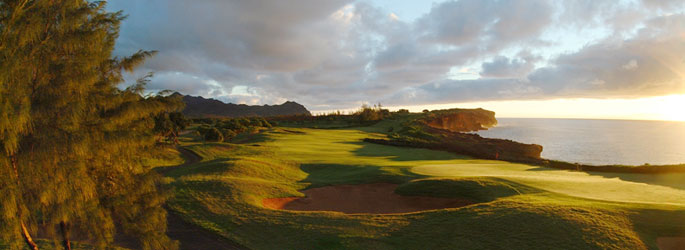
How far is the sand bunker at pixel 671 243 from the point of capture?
9023 mm

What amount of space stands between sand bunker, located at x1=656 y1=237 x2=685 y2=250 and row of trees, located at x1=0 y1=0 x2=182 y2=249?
47.8 ft

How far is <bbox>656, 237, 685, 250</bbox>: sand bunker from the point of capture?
9.02m

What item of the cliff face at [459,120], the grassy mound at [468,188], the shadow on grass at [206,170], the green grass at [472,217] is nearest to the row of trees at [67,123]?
the green grass at [472,217]

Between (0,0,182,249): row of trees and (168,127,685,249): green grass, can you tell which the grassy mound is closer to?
(168,127,685,249): green grass

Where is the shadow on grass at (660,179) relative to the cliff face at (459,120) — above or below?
below

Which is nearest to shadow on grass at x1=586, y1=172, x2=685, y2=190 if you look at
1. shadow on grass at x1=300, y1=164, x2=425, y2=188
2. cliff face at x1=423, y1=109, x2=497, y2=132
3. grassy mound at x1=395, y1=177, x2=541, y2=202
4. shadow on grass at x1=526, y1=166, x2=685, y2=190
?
shadow on grass at x1=526, y1=166, x2=685, y2=190

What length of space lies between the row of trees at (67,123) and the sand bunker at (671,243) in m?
14.6

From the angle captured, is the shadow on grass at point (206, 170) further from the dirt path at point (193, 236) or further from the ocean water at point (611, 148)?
the ocean water at point (611, 148)

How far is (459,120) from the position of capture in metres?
143

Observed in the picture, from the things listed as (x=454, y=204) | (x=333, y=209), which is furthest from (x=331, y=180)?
(x=454, y=204)

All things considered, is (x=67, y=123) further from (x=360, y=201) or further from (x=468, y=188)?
(x=468, y=188)

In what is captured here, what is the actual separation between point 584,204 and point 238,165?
20051 mm

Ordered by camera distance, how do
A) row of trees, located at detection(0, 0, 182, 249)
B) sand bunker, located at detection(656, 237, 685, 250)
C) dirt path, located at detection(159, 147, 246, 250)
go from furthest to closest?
dirt path, located at detection(159, 147, 246, 250), sand bunker, located at detection(656, 237, 685, 250), row of trees, located at detection(0, 0, 182, 249)

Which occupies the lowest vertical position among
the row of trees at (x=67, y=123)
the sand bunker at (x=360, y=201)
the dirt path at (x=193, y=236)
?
the dirt path at (x=193, y=236)
